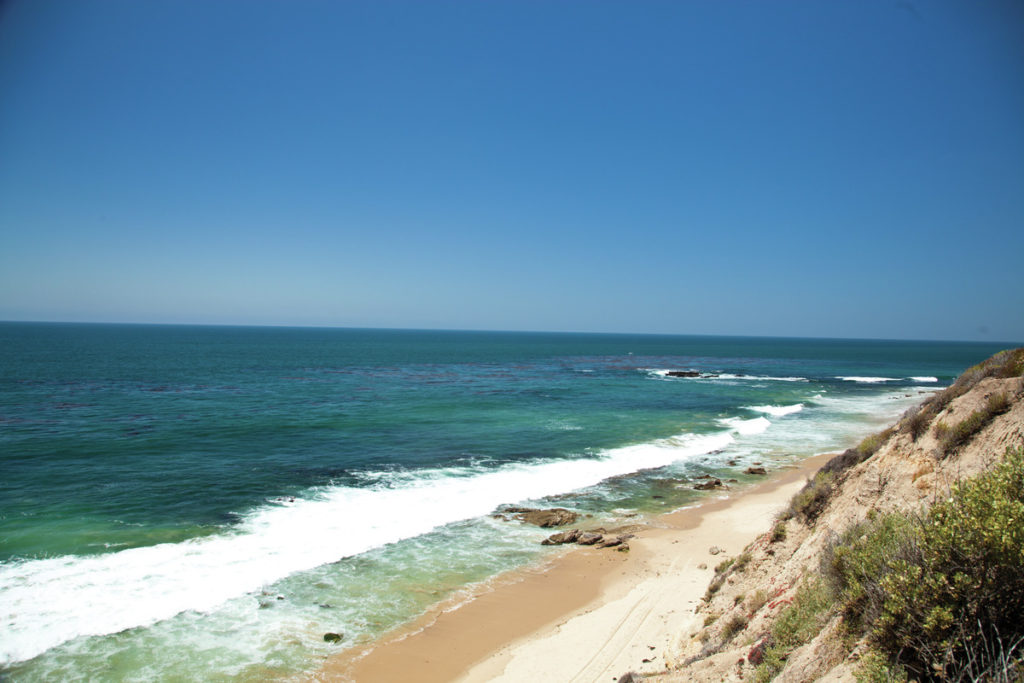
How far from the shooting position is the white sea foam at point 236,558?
12.1m

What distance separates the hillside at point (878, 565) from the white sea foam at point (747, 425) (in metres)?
24.3

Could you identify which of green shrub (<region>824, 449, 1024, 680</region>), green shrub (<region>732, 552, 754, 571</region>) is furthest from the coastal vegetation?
green shrub (<region>732, 552, 754, 571</region>)

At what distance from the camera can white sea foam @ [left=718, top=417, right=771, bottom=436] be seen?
35438 mm

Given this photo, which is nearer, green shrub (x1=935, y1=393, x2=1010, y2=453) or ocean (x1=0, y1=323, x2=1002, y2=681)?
green shrub (x1=935, y1=393, x2=1010, y2=453)

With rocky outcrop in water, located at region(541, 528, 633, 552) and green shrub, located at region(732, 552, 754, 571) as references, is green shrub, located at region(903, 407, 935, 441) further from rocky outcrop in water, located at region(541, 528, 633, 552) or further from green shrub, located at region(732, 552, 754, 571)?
rocky outcrop in water, located at region(541, 528, 633, 552)

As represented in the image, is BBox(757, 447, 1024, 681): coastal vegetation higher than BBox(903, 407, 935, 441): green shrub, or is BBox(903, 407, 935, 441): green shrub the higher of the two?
BBox(903, 407, 935, 441): green shrub

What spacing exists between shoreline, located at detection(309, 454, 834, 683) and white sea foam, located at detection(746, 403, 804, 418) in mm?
28986

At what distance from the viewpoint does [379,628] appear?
11883 mm

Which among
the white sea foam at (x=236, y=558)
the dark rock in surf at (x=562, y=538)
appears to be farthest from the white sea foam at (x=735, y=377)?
the dark rock in surf at (x=562, y=538)

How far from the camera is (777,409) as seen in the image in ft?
147

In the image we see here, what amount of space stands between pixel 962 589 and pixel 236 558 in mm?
17126

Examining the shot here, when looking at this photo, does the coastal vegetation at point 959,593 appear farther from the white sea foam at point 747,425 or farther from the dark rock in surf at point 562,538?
the white sea foam at point 747,425

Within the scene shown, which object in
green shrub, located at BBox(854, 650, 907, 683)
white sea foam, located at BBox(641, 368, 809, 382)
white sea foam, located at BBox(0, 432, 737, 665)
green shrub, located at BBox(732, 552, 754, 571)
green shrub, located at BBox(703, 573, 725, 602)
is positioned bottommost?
white sea foam, located at BBox(0, 432, 737, 665)

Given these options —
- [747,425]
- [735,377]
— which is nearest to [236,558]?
[747,425]
